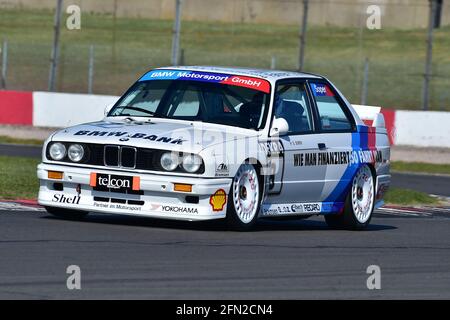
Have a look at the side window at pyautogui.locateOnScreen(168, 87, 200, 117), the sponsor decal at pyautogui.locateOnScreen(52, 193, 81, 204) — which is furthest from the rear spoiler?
the sponsor decal at pyautogui.locateOnScreen(52, 193, 81, 204)

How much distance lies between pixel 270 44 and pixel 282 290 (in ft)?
80.9

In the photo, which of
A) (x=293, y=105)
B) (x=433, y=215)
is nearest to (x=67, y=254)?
(x=293, y=105)

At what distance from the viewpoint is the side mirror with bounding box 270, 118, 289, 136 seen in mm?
11398

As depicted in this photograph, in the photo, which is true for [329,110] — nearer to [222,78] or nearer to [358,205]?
[358,205]

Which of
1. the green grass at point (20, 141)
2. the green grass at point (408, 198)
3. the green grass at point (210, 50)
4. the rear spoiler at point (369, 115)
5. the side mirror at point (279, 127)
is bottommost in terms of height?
the green grass at point (408, 198)

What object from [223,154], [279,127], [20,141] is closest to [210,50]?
[20,141]

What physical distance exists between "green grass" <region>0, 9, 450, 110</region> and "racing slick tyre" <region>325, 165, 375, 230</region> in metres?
16.1

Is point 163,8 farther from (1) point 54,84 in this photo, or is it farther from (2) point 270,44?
(1) point 54,84

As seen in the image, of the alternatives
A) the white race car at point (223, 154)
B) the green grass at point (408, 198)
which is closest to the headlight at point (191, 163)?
the white race car at point (223, 154)

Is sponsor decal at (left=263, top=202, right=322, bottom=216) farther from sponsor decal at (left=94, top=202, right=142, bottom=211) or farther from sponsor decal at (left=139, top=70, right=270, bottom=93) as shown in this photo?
sponsor decal at (left=94, top=202, right=142, bottom=211)

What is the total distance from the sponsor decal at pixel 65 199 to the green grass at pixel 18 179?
2849 mm

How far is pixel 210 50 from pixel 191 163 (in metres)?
21.7

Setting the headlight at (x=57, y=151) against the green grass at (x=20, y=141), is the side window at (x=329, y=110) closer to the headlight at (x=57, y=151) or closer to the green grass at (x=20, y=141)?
the headlight at (x=57, y=151)

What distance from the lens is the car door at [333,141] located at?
12.2 meters
